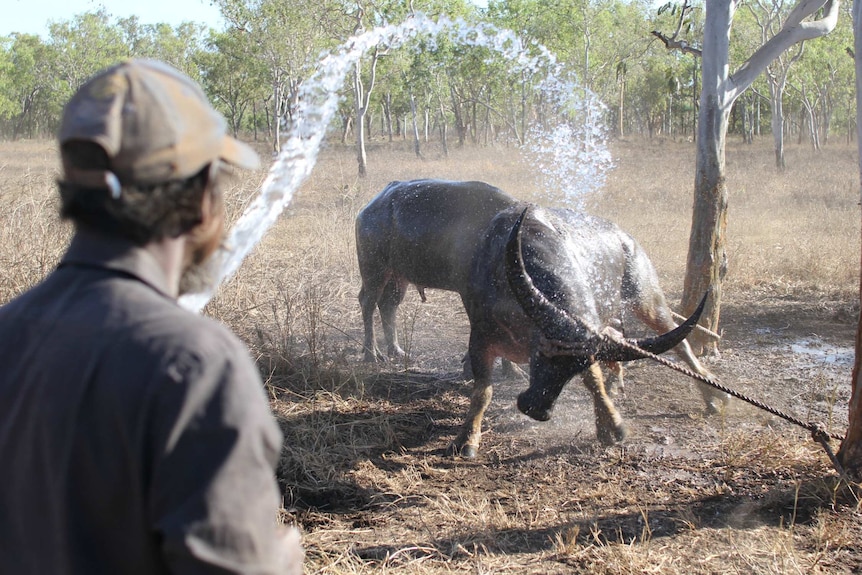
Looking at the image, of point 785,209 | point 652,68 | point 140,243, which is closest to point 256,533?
point 140,243

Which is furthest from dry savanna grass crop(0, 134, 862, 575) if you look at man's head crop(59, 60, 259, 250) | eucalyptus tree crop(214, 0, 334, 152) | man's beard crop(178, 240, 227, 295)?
eucalyptus tree crop(214, 0, 334, 152)

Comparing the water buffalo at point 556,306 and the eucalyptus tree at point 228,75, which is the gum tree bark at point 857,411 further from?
the eucalyptus tree at point 228,75

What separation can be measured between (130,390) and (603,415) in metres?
4.14

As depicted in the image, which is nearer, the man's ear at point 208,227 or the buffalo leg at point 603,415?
the man's ear at point 208,227

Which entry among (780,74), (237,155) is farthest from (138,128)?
(780,74)

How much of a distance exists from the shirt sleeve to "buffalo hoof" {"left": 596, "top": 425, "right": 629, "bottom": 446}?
4.05 m

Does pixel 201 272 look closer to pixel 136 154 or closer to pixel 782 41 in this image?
pixel 136 154

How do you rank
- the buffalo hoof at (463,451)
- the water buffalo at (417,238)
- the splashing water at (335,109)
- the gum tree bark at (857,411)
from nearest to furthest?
the splashing water at (335,109)
the gum tree bark at (857,411)
the buffalo hoof at (463,451)
the water buffalo at (417,238)

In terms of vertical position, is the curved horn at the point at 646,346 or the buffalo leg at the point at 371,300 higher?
the curved horn at the point at 646,346

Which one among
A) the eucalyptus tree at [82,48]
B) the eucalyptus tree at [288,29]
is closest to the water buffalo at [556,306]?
the eucalyptus tree at [288,29]

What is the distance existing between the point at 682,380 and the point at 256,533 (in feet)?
18.0

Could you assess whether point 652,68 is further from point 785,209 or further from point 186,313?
point 186,313

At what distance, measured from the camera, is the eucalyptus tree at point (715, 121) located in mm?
6312

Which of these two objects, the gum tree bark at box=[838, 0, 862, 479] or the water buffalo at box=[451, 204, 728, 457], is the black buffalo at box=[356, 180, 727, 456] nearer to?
the water buffalo at box=[451, 204, 728, 457]
